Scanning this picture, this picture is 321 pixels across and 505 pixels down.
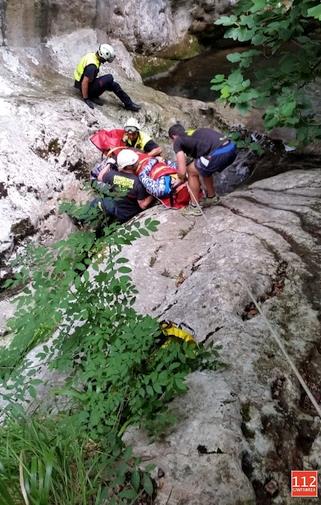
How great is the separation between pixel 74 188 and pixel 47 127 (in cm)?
116

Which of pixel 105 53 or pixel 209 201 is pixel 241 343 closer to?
pixel 209 201

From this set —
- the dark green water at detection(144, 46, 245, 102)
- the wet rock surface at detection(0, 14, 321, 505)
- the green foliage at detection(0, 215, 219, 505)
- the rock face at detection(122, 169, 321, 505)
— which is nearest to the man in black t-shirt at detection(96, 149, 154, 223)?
the wet rock surface at detection(0, 14, 321, 505)

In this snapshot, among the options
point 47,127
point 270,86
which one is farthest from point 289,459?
point 47,127

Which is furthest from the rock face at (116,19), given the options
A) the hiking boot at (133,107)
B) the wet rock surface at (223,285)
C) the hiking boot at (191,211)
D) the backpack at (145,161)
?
the hiking boot at (191,211)

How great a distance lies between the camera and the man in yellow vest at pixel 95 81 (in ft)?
27.7

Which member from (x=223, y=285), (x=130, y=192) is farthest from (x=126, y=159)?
(x=223, y=285)

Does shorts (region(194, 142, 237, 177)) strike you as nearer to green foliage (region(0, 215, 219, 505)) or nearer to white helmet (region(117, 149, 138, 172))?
white helmet (region(117, 149, 138, 172))

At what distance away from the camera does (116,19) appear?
459 inches

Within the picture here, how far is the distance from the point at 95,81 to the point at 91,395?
25.0 feet

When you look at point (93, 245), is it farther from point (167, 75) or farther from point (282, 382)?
point (167, 75)

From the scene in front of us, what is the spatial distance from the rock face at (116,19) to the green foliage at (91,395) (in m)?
8.16

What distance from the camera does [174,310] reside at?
3396mm

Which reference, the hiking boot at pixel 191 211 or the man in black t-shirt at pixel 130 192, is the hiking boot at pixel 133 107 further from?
the hiking boot at pixel 191 211

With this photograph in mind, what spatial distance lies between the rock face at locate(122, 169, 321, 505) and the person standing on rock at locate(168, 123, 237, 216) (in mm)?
1138
